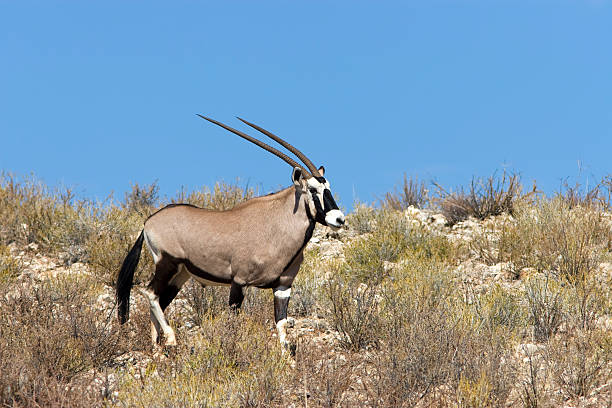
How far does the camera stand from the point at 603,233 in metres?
12.9

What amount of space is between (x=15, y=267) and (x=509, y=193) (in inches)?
381

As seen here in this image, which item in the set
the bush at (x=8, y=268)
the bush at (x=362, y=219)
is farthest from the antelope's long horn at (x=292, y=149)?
the bush at (x=362, y=219)

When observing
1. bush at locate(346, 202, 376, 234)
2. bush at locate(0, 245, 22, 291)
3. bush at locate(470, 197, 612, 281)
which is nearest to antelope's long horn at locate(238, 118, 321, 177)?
bush at locate(470, 197, 612, 281)

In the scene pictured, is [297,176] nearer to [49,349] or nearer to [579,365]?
[49,349]

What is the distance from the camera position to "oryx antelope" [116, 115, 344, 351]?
7.51 metres

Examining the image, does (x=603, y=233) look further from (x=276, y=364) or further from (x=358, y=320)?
(x=276, y=364)

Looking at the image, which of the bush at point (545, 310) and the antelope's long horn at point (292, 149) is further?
the bush at point (545, 310)

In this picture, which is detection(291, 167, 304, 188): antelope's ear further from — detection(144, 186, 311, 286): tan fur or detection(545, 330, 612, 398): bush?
detection(545, 330, 612, 398): bush

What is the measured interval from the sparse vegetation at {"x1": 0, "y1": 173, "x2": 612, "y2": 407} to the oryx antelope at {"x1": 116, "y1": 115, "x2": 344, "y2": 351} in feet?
1.56

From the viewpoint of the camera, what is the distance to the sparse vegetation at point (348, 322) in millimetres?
6184

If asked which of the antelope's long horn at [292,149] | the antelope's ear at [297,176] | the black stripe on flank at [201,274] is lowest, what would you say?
the black stripe on flank at [201,274]

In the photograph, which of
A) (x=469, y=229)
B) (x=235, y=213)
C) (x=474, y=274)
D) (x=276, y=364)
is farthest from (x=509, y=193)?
(x=276, y=364)

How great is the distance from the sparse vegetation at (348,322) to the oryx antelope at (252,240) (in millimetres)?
474

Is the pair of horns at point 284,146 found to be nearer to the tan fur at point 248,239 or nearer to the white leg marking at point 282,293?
the tan fur at point 248,239
